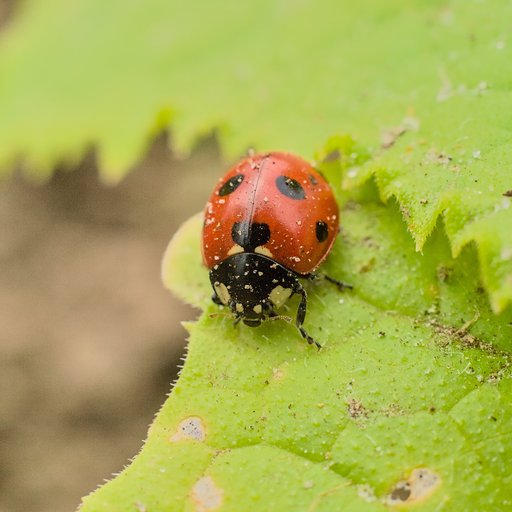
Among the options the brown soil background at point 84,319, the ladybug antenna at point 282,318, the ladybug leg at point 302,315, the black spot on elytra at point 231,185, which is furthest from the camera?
the brown soil background at point 84,319

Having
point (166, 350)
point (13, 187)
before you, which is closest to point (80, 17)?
point (13, 187)

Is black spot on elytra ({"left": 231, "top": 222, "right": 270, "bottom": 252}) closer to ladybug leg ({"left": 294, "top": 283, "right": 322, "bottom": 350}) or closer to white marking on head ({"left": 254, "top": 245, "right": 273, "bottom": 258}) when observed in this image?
white marking on head ({"left": 254, "top": 245, "right": 273, "bottom": 258})

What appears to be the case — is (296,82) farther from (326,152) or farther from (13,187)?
(13,187)

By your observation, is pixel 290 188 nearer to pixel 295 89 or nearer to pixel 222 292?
pixel 222 292

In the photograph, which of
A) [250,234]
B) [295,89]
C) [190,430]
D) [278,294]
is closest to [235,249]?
[250,234]

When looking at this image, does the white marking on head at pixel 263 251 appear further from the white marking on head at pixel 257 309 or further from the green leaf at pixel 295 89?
the green leaf at pixel 295 89

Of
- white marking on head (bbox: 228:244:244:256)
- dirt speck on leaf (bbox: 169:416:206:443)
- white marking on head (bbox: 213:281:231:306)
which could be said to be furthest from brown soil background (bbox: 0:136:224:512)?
dirt speck on leaf (bbox: 169:416:206:443)

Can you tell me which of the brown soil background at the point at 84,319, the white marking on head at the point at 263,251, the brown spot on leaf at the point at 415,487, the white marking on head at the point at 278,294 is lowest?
the brown soil background at the point at 84,319

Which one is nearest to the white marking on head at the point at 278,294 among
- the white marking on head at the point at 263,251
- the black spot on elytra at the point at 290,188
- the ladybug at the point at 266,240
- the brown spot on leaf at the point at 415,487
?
the ladybug at the point at 266,240
